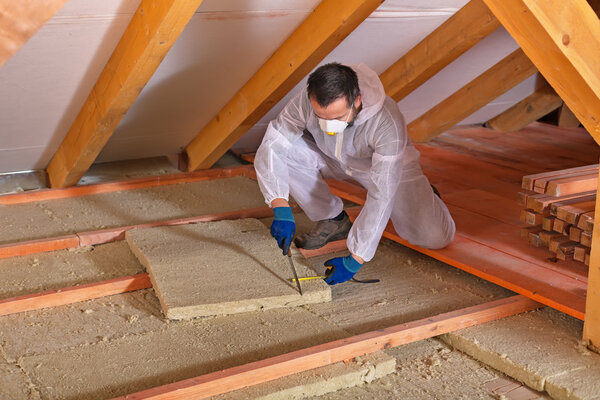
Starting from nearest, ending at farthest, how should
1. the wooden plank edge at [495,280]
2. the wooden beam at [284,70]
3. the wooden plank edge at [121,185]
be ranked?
1. the wooden plank edge at [495,280]
2. the wooden beam at [284,70]
3. the wooden plank edge at [121,185]

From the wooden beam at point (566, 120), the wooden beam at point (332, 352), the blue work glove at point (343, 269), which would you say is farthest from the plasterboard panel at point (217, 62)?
the wooden beam at point (566, 120)

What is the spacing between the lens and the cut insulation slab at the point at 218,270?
102 inches

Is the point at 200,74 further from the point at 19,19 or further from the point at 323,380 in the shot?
the point at 19,19

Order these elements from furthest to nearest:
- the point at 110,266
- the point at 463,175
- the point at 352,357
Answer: the point at 463,175
the point at 110,266
the point at 352,357

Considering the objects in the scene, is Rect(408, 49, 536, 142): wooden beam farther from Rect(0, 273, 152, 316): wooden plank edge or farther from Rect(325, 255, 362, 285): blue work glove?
Rect(0, 273, 152, 316): wooden plank edge

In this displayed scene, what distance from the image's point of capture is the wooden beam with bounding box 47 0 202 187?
8.68ft

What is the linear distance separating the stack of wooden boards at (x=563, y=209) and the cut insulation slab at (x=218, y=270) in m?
1.00

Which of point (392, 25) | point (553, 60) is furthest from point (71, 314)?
point (392, 25)

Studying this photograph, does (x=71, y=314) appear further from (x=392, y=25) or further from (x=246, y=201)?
(x=392, y=25)

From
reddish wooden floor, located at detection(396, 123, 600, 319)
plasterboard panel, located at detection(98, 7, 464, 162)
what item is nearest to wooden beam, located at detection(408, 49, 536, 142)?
reddish wooden floor, located at detection(396, 123, 600, 319)

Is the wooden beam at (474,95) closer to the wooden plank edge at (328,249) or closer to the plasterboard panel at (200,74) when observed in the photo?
the plasterboard panel at (200,74)

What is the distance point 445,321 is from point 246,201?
1.82 meters

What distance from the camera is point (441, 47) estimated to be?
12.4ft

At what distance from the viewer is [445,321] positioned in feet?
8.14
